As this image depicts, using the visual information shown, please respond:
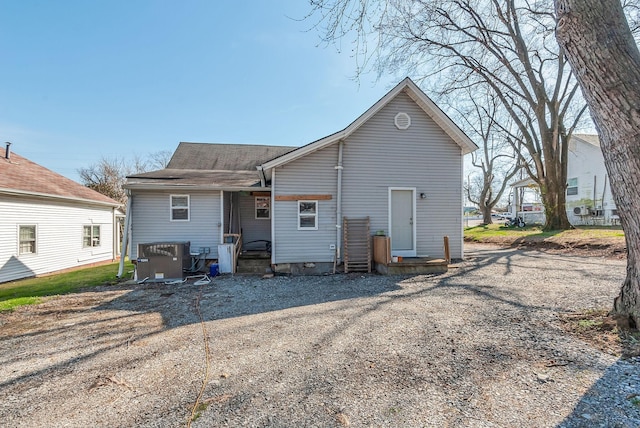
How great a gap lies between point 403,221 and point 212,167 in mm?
9156

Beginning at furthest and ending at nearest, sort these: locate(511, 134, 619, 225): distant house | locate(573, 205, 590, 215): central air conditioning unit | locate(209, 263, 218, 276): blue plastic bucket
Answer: locate(573, 205, 590, 215): central air conditioning unit, locate(511, 134, 619, 225): distant house, locate(209, 263, 218, 276): blue plastic bucket

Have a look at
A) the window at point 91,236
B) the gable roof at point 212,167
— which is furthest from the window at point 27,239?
the gable roof at point 212,167

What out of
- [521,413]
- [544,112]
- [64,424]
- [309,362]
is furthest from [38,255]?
[544,112]

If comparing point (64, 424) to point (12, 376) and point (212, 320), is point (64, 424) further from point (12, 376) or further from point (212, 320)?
point (212, 320)

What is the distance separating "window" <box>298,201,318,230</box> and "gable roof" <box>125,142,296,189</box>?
1.97 m

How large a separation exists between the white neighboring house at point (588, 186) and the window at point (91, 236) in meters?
28.2

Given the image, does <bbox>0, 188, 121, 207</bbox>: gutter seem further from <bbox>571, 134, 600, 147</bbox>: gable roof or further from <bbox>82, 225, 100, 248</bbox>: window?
<bbox>571, 134, 600, 147</bbox>: gable roof

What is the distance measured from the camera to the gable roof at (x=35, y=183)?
32.5 ft

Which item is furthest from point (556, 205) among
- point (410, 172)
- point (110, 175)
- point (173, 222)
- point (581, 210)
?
point (110, 175)

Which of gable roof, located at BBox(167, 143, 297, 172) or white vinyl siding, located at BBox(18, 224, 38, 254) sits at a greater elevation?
gable roof, located at BBox(167, 143, 297, 172)

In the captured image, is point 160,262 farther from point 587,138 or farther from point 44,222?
point 587,138

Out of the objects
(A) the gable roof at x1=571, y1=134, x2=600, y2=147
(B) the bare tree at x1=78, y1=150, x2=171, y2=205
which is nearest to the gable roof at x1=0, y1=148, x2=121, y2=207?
(B) the bare tree at x1=78, y1=150, x2=171, y2=205

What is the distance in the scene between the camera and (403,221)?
909cm

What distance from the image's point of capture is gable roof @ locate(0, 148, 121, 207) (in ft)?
32.5
